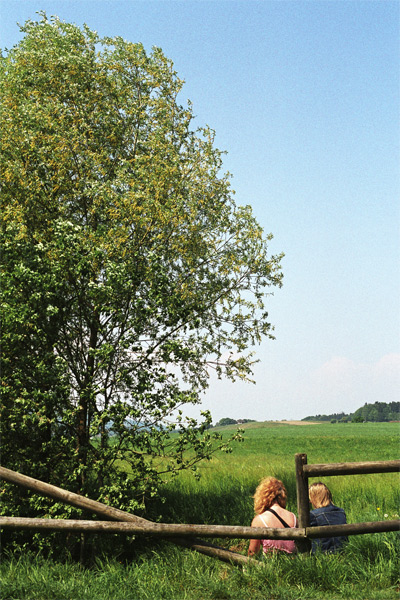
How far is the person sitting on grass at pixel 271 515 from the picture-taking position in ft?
22.9

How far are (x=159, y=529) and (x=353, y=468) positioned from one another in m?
2.54

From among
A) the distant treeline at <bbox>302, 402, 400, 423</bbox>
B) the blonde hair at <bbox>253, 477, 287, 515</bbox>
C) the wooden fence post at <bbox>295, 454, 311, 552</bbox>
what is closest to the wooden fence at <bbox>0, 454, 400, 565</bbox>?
the wooden fence post at <bbox>295, 454, 311, 552</bbox>

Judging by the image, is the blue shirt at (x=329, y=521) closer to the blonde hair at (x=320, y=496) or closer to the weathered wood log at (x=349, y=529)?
the blonde hair at (x=320, y=496)

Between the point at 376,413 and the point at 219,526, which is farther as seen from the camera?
the point at 376,413

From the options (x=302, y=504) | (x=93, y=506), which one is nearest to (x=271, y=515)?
(x=302, y=504)

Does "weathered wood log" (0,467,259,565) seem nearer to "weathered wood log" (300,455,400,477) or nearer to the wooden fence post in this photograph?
the wooden fence post

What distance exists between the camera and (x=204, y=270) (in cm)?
1164

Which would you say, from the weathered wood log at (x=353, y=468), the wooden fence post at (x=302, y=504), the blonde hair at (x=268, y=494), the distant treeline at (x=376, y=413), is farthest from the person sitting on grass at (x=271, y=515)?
the distant treeline at (x=376, y=413)

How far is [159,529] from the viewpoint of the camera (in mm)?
6820

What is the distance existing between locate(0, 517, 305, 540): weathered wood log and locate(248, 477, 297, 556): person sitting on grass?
1.18 feet

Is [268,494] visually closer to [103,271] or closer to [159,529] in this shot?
[159,529]

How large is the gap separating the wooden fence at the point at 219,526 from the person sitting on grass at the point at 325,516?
39cm

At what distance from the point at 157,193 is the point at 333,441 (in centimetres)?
3588

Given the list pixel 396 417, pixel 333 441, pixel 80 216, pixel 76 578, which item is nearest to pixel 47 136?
pixel 80 216
